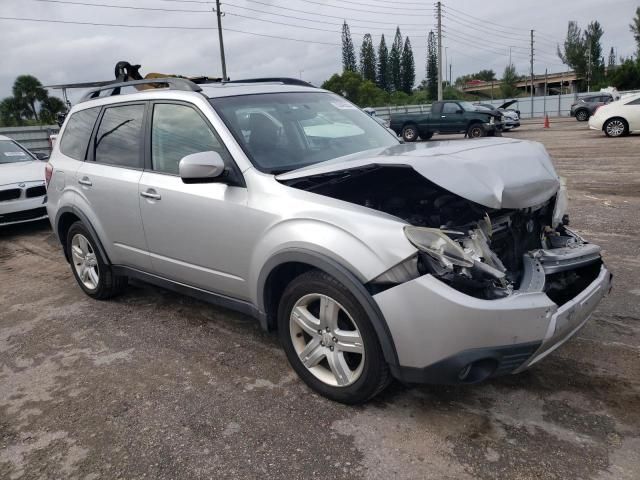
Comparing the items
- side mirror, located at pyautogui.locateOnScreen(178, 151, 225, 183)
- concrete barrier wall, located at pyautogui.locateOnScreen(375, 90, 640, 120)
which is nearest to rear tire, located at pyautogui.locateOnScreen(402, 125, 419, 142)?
concrete barrier wall, located at pyautogui.locateOnScreen(375, 90, 640, 120)

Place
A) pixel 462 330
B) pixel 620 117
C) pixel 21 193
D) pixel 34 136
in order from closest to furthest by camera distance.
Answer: pixel 462 330 < pixel 21 193 < pixel 620 117 < pixel 34 136

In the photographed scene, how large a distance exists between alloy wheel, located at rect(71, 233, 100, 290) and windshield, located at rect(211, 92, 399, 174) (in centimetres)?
205

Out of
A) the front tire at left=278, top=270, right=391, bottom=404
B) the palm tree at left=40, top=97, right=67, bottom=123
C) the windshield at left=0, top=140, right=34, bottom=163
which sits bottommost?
the front tire at left=278, top=270, right=391, bottom=404

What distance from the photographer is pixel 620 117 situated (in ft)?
56.9

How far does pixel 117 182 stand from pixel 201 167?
4.59 ft

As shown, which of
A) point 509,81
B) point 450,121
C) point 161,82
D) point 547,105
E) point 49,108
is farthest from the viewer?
point 509,81

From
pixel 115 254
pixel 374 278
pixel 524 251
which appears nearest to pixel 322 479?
pixel 374 278

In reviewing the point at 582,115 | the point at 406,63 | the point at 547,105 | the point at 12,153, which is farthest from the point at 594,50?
the point at 12,153

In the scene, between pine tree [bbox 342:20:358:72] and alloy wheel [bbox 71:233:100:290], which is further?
pine tree [bbox 342:20:358:72]

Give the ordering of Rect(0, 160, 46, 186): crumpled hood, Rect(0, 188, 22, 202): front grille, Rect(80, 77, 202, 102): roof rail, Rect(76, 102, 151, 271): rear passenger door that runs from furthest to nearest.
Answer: Rect(0, 160, 46, 186): crumpled hood → Rect(0, 188, 22, 202): front grille → Rect(76, 102, 151, 271): rear passenger door → Rect(80, 77, 202, 102): roof rail

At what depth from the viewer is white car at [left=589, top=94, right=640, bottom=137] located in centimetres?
1697

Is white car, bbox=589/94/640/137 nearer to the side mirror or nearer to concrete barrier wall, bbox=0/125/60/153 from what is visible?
the side mirror

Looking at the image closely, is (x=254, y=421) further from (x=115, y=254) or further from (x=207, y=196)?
(x=115, y=254)

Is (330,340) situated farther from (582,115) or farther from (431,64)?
(431,64)
